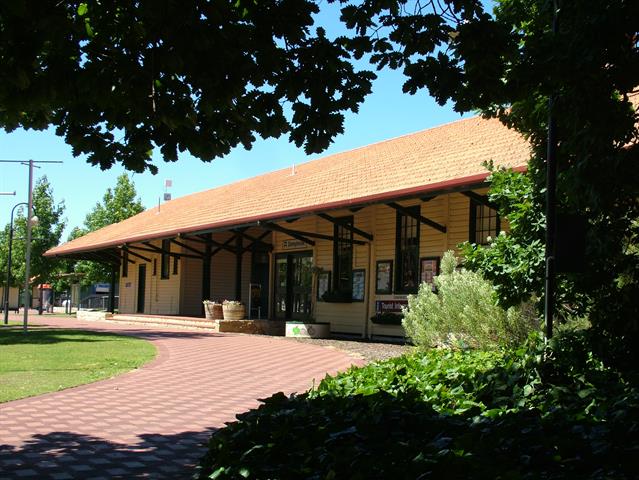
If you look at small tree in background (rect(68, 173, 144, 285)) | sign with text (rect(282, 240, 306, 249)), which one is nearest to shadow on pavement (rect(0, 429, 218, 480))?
sign with text (rect(282, 240, 306, 249))

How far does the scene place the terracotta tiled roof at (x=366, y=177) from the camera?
14.4 m

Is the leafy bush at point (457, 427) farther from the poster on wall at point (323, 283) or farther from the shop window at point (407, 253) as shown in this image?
the poster on wall at point (323, 283)

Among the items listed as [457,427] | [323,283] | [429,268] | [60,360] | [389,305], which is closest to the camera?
[457,427]

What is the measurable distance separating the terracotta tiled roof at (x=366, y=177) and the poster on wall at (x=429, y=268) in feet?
6.61

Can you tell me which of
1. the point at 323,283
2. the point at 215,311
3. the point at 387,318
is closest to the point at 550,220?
the point at 387,318

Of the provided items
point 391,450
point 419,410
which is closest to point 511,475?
point 391,450

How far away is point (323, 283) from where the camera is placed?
1977 centimetres

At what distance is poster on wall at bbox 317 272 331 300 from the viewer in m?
19.5

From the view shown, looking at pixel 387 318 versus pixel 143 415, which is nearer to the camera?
pixel 143 415

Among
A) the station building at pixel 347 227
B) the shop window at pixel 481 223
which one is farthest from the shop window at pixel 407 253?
the shop window at pixel 481 223

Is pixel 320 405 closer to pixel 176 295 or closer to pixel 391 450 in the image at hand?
pixel 391 450

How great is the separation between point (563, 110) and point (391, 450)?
3121mm

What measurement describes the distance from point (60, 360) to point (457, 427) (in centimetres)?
967

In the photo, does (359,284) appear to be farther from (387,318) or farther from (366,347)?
(366,347)
